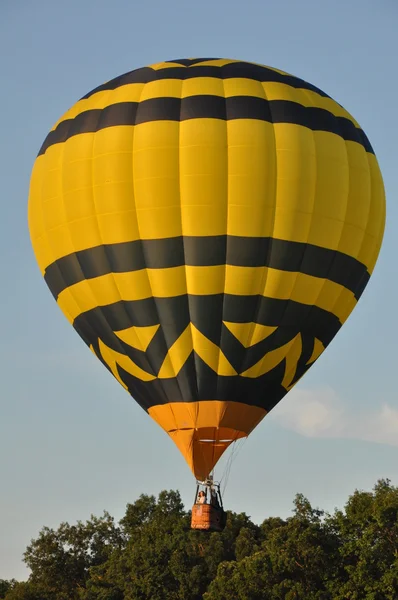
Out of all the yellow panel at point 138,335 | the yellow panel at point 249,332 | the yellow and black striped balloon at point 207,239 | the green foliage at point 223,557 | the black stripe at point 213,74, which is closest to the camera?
the yellow and black striped balloon at point 207,239

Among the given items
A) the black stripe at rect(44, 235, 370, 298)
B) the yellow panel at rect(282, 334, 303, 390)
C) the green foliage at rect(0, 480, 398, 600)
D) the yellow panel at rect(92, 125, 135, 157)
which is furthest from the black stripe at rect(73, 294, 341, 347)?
the green foliage at rect(0, 480, 398, 600)

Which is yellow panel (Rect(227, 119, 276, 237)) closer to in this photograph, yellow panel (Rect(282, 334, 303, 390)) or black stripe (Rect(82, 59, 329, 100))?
black stripe (Rect(82, 59, 329, 100))

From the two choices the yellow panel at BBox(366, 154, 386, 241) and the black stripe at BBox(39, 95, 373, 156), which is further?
the yellow panel at BBox(366, 154, 386, 241)

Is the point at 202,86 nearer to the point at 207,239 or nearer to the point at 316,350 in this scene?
the point at 207,239

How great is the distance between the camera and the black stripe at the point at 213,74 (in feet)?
86.6

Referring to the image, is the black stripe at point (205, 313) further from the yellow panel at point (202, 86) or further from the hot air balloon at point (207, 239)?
the yellow panel at point (202, 86)

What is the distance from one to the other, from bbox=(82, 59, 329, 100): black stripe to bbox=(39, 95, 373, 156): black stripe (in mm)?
794

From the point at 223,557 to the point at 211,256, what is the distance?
999 inches

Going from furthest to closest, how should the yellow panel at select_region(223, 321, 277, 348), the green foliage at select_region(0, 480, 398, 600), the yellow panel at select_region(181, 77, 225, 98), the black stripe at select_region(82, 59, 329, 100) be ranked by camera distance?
the green foliage at select_region(0, 480, 398, 600), the black stripe at select_region(82, 59, 329, 100), the yellow panel at select_region(181, 77, 225, 98), the yellow panel at select_region(223, 321, 277, 348)

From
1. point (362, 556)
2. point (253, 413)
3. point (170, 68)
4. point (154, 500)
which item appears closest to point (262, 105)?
point (170, 68)

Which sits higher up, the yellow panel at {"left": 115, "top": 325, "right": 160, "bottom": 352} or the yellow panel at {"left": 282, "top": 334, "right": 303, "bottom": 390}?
the yellow panel at {"left": 115, "top": 325, "right": 160, "bottom": 352}

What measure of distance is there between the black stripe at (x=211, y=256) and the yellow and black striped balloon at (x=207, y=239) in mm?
25

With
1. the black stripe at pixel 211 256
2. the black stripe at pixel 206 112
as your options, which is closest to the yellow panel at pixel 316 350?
the black stripe at pixel 211 256

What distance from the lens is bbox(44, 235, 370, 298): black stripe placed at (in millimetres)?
24797
